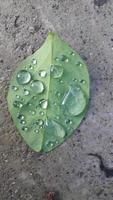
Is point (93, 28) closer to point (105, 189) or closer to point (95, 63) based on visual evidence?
point (95, 63)

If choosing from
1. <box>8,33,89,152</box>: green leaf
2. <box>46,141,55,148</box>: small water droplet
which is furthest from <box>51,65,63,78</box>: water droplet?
<box>46,141,55,148</box>: small water droplet

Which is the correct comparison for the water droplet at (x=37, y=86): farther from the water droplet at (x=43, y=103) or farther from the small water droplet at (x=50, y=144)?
the small water droplet at (x=50, y=144)

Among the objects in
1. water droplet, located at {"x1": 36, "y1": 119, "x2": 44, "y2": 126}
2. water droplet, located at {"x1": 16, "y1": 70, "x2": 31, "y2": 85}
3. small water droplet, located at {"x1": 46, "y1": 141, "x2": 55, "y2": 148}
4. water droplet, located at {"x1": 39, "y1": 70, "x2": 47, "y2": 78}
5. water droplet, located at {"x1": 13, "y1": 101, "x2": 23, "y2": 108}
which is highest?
water droplet, located at {"x1": 39, "y1": 70, "x2": 47, "y2": 78}

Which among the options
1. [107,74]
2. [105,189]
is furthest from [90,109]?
[105,189]

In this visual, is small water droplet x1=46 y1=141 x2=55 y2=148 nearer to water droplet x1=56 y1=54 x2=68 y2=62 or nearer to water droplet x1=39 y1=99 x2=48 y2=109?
water droplet x1=39 y1=99 x2=48 y2=109

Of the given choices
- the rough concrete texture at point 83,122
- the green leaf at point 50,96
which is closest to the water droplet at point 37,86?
the green leaf at point 50,96

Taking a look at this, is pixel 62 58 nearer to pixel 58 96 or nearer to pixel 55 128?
pixel 58 96

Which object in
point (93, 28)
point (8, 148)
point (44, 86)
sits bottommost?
point (8, 148)
